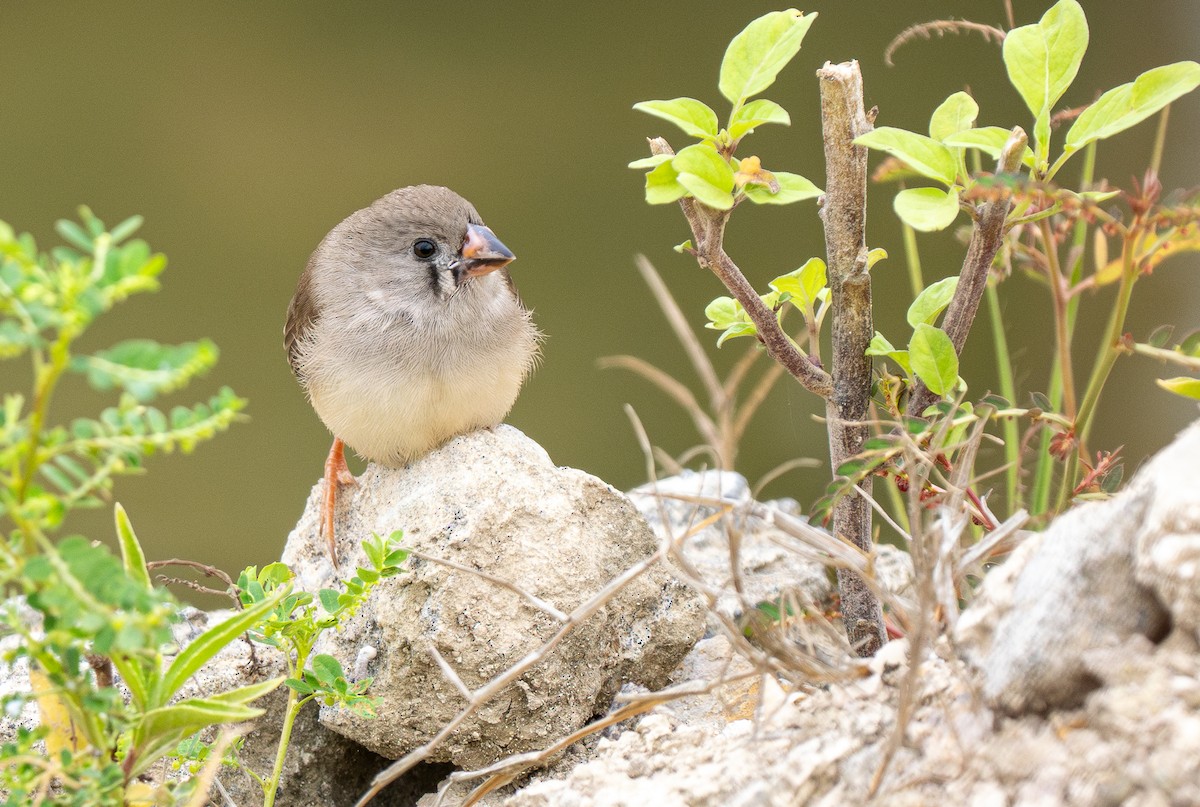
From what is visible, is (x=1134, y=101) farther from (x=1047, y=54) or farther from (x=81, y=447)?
(x=81, y=447)

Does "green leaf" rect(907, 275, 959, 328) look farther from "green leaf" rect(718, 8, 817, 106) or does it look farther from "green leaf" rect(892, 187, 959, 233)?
"green leaf" rect(718, 8, 817, 106)

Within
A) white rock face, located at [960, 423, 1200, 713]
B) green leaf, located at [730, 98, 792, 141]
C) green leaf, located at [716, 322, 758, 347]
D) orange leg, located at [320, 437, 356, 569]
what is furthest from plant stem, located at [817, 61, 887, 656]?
orange leg, located at [320, 437, 356, 569]

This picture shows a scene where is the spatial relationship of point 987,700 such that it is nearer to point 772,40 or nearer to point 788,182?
point 788,182

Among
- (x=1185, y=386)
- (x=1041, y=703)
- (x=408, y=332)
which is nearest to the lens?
(x=1041, y=703)

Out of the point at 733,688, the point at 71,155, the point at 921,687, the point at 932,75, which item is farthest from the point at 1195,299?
the point at 71,155

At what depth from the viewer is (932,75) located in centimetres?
564

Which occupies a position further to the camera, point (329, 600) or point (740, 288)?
point (740, 288)

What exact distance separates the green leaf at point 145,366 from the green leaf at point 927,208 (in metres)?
1.03

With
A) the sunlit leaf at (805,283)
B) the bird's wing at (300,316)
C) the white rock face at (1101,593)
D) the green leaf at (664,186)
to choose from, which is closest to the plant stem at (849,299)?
the sunlit leaf at (805,283)

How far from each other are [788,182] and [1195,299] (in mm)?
3922

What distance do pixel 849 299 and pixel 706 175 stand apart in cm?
45

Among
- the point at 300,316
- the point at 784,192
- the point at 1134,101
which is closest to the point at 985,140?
the point at 1134,101

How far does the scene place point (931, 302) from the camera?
2.25 m

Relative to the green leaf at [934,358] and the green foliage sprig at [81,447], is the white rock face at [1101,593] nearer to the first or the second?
the green leaf at [934,358]
